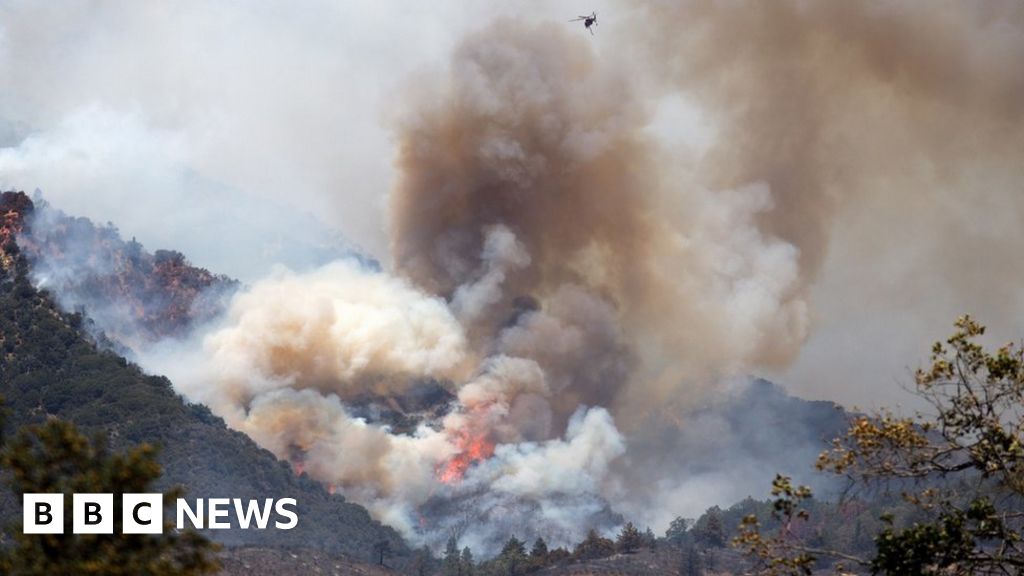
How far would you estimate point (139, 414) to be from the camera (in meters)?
152

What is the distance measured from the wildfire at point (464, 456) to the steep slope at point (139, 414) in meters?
19.2

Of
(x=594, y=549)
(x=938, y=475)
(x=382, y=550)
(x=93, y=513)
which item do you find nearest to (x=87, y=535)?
(x=93, y=513)

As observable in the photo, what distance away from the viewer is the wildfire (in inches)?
7436

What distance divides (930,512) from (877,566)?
3.65m

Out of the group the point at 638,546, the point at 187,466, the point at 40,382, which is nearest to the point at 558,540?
the point at 638,546

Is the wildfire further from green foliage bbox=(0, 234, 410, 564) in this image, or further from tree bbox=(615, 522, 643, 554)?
tree bbox=(615, 522, 643, 554)

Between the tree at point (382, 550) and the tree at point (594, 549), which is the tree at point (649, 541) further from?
the tree at point (382, 550)

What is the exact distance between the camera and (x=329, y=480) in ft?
603

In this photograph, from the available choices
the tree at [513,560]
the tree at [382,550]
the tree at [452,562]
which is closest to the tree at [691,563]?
the tree at [513,560]

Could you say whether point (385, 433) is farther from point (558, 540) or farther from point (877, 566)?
point (877, 566)

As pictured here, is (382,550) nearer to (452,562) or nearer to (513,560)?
(452,562)

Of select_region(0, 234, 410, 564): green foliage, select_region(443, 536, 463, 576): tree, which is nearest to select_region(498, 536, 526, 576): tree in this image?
select_region(443, 536, 463, 576): tree

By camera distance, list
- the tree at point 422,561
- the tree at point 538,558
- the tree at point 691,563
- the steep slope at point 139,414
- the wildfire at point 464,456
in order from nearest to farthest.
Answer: the steep slope at point 139,414, the tree at point 691,563, the tree at point 538,558, the tree at point 422,561, the wildfire at point 464,456

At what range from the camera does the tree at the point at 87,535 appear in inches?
1081
